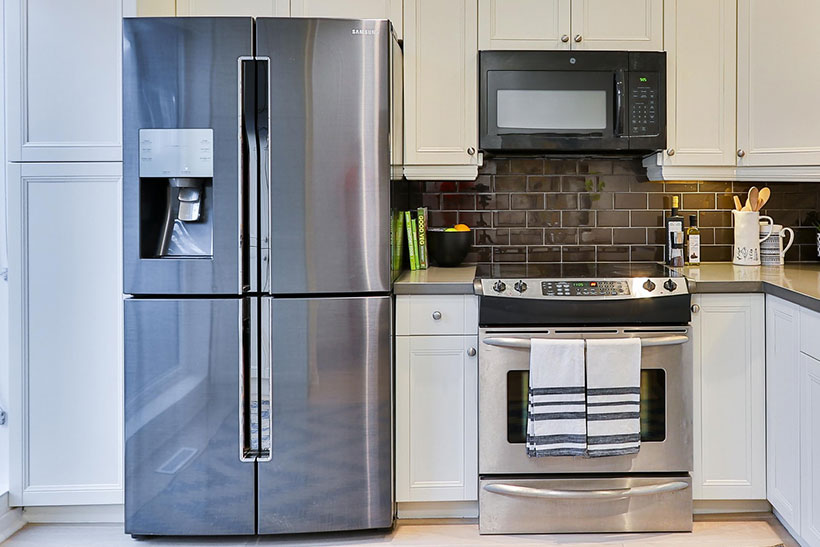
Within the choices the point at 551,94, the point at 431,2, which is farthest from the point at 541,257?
the point at 431,2

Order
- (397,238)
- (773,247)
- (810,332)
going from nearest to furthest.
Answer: (810,332) → (397,238) → (773,247)

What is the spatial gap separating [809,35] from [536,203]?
1.20 m

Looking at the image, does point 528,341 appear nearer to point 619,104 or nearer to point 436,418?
point 436,418

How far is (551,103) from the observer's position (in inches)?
109

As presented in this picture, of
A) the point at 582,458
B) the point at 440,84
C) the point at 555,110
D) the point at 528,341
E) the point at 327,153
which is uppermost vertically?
the point at 440,84

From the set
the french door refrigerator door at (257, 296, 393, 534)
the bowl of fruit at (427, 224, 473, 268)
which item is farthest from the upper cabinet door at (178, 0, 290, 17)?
the french door refrigerator door at (257, 296, 393, 534)

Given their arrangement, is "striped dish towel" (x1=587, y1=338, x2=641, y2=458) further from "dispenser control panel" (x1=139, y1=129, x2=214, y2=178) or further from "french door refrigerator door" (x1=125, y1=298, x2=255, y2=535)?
"dispenser control panel" (x1=139, y1=129, x2=214, y2=178)

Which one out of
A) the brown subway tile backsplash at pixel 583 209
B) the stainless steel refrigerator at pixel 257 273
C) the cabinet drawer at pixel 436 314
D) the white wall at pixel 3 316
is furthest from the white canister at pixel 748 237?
the white wall at pixel 3 316

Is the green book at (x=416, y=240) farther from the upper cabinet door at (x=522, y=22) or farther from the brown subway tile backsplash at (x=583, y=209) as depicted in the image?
the upper cabinet door at (x=522, y=22)

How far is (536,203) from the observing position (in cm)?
313

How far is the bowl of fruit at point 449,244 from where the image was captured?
9.59ft

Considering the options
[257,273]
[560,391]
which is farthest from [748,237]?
[257,273]

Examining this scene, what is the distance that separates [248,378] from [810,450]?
179 cm

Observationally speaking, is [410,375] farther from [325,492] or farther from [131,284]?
[131,284]
